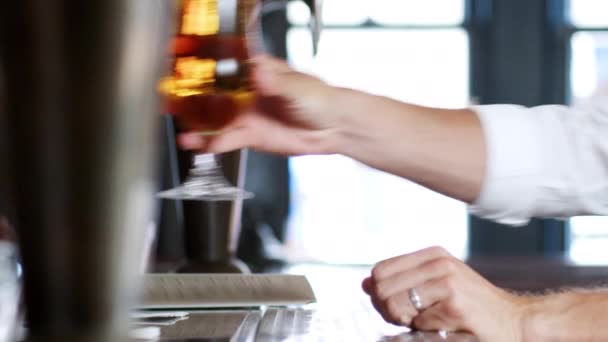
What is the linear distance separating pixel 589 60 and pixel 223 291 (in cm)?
404

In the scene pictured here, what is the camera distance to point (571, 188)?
1.40 meters

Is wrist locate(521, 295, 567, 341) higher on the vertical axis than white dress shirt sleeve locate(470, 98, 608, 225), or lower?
lower

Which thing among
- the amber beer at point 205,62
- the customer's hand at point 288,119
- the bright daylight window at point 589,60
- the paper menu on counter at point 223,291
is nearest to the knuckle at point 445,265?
the paper menu on counter at point 223,291

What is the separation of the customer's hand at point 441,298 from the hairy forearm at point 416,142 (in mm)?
456

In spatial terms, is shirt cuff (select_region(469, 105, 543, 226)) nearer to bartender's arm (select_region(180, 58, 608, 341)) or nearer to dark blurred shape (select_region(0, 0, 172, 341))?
bartender's arm (select_region(180, 58, 608, 341))

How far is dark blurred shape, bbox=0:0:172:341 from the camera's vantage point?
0.62ft

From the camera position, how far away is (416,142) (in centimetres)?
138

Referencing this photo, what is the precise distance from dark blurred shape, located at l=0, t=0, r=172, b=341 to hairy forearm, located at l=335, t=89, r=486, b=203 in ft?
3.79

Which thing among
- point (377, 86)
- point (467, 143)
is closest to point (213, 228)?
point (467, 143)

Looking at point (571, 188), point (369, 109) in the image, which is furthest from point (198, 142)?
point (571, 188)

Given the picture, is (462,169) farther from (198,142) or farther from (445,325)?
(445,325)

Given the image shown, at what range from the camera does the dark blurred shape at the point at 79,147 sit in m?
0.19

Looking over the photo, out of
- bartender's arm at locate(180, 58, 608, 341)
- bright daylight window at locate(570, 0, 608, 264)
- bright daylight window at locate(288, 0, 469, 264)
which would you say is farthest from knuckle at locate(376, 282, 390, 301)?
bright daylight window at locate(570, 0, 608, 264)

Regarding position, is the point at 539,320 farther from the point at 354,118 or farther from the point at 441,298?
the point at 354,118
